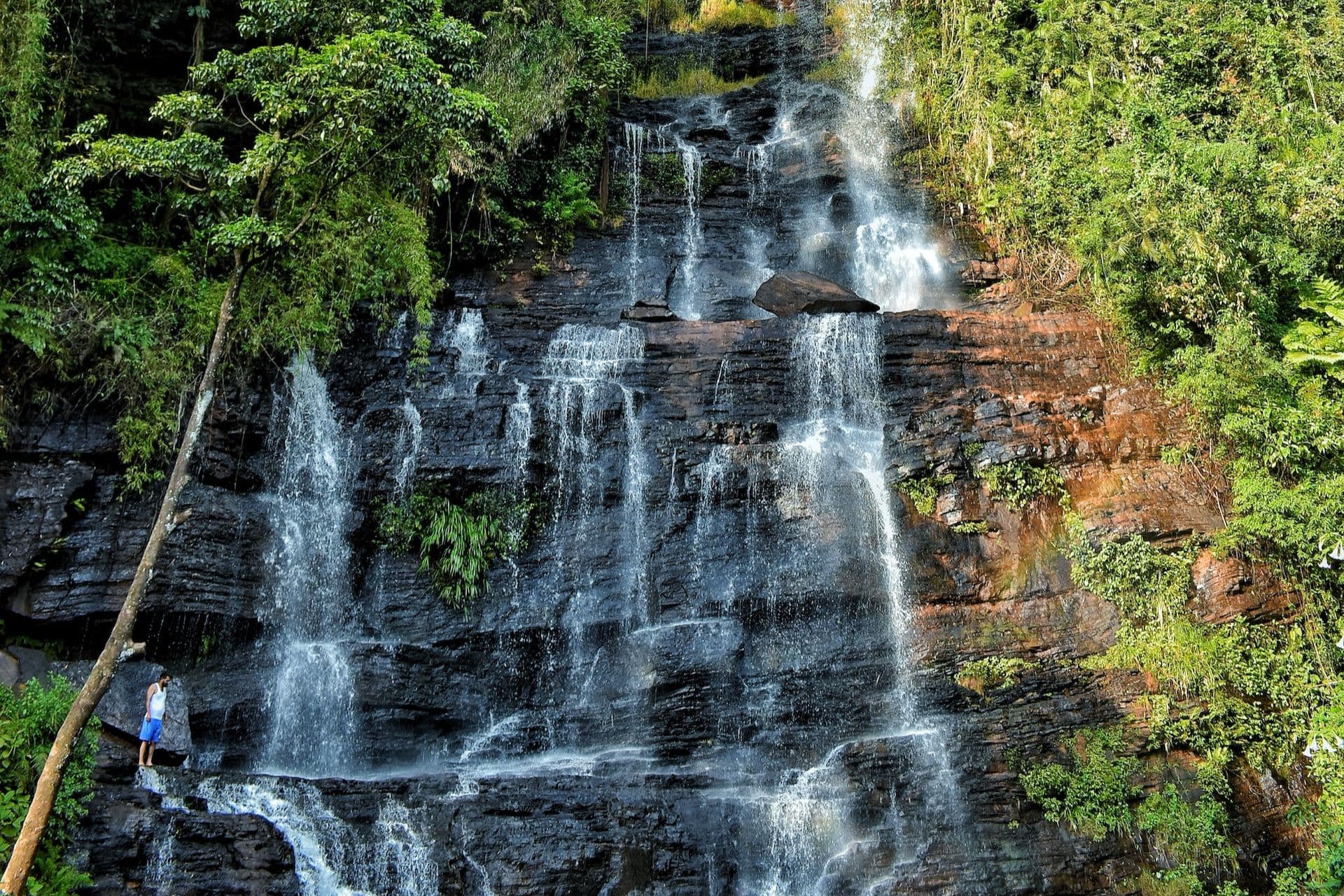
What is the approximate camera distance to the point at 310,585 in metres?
12.5

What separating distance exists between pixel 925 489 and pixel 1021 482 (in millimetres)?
1421

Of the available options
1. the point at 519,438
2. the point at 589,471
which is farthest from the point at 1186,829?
the point at 519,438

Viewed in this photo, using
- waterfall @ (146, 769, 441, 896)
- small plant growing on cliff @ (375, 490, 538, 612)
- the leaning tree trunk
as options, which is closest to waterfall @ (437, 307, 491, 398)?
small plant growing on cliff @ (375, 490, 538, 612)

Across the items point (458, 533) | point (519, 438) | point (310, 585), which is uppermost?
point (519, 438)

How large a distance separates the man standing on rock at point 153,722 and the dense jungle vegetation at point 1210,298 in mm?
10051

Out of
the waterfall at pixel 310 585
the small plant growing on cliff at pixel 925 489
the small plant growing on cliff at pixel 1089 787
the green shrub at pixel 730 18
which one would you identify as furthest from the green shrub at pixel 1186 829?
the green shrub at pixel 730 18

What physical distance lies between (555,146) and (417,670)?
12.5 meters

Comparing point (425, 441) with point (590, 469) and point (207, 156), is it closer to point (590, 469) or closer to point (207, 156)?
point (590, 469)

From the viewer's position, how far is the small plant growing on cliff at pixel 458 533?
498 inches

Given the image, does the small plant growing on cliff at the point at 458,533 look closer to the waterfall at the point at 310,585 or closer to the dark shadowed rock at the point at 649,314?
the waterfall at the point at 310,585

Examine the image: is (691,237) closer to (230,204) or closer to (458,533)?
(458,533)

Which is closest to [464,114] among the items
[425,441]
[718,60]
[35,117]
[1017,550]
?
[425,441]

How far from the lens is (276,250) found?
37.3 ft

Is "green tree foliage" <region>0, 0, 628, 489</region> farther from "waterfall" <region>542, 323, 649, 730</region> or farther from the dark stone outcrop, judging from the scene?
the dark stone outcrop
